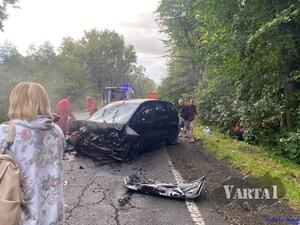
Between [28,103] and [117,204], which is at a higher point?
[28,103]

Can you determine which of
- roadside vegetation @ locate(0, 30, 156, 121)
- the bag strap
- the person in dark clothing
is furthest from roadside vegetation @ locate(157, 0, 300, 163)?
roadside vegetation @ locate(0, 30, 156, 121)

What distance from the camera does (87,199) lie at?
564 centimetres

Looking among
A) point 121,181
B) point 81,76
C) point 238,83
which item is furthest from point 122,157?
point 81,76

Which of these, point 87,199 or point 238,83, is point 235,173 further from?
point 238,83

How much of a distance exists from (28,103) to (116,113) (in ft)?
22.7

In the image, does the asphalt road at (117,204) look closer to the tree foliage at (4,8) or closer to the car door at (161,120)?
the car door at (161,120)

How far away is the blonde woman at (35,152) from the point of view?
2.63 metres

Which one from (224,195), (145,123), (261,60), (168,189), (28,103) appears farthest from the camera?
(261,60)

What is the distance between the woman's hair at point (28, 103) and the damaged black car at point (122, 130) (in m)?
5.72

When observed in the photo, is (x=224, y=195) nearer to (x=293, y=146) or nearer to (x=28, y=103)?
(x=28, y=103)

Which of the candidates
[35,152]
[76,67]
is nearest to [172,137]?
[35,152]

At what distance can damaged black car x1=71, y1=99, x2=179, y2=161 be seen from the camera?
27.9 feet

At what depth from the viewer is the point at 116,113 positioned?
9.60m

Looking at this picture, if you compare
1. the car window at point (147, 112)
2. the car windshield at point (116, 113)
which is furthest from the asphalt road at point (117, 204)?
the car window at point (147, 112)
